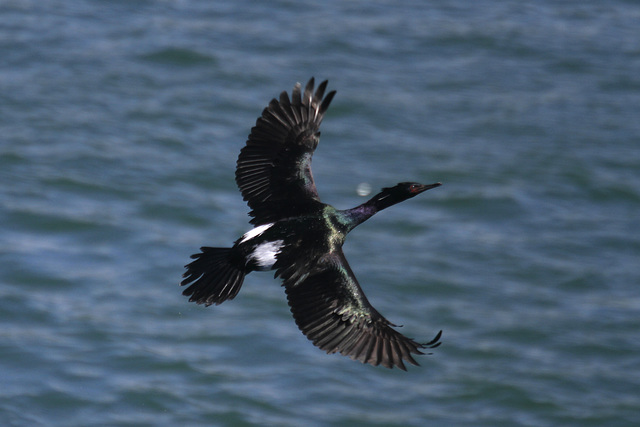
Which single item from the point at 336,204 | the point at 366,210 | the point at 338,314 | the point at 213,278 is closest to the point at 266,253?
the point at 213,278

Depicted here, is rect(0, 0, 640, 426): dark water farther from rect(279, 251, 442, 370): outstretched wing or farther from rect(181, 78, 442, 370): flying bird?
rect(279, 251, 442, 370): outstretched wing

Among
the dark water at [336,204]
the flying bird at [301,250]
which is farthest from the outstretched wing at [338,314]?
the dark water at [336,204]

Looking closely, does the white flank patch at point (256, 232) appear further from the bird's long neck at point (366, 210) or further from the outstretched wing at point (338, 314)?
the bird's long neck at point (366, 210)

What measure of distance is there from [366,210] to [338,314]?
0.65 m

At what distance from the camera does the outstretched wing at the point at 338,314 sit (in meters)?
5.82

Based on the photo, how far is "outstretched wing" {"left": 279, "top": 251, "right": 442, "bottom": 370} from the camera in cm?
582

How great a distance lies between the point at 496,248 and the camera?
1212cm

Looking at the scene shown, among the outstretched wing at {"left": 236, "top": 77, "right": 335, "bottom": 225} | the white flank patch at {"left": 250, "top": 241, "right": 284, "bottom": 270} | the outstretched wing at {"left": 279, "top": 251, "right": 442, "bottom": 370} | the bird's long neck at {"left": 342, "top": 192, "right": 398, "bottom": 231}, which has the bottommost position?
the outstretched wing at {"left": 279, "top": 251, "right": 442, "bottom": 370}

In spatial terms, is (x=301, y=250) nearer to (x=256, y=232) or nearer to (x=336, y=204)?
(x=256, y=232)

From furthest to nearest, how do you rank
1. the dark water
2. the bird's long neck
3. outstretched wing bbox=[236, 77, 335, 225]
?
the dark water, outstretched wing bbox=[236, 77, 335, 225], the bird's long neck

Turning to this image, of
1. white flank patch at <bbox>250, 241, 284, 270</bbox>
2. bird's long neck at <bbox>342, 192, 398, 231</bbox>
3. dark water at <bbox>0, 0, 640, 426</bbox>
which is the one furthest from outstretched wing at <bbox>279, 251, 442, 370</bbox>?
dark water at <bbox>0, 0, 640, 426</bbox>

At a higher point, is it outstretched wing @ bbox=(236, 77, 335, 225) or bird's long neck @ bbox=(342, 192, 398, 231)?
outstretched wing @ bbox=(236, 77, 335, 225)

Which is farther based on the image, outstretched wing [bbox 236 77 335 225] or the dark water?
the dark water

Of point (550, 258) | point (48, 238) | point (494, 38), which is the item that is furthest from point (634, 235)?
point (48, 238)
